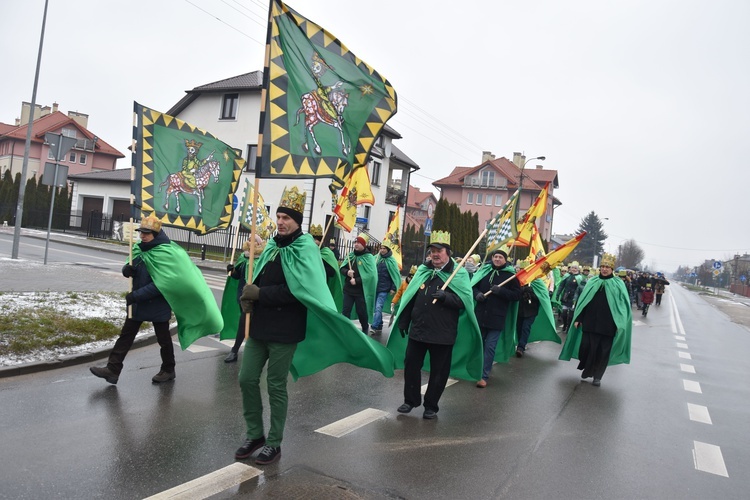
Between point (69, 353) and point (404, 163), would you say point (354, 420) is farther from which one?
point (404, 163)

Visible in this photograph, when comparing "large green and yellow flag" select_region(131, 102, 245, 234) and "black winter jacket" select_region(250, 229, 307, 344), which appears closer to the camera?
"black winter jacket" select_region(250, 229, 307, 344)

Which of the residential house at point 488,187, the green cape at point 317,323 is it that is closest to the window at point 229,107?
the green cape at point 317,323

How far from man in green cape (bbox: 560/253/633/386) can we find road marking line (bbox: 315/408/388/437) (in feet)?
13.7

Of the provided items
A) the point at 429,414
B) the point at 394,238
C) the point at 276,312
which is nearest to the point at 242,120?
the point at 394,238

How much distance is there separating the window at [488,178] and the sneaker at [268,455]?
238 feet

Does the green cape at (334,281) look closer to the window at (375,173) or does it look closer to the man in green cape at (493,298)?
the man in green cape at (493,298)

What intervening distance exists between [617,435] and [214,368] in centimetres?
472

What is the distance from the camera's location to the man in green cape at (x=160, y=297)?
251 inches

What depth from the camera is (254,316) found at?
473 centimetres

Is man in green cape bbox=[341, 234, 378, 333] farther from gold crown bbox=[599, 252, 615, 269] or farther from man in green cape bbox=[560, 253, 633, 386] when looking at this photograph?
gold crown bbox=[599, 252, 615, 269]

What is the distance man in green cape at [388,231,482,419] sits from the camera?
20.5 feet

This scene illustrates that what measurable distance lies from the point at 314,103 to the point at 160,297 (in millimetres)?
2843

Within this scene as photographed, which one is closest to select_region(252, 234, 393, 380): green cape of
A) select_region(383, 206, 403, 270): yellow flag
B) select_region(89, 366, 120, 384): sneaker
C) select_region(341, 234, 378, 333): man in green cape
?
select_region(89, 366, 120, 384): sneaker

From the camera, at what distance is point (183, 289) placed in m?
6.61
